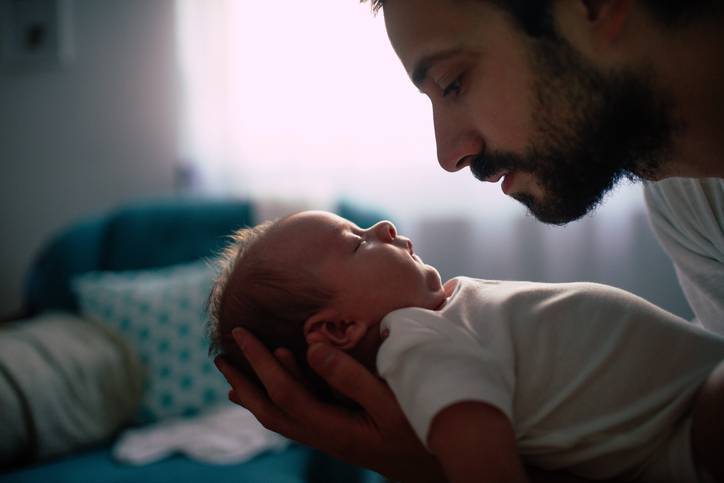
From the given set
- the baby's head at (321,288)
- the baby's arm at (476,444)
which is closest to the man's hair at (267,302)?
the baby's head at (321,288)

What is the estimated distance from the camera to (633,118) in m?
0.95

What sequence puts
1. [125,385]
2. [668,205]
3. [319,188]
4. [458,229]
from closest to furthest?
1. [668,205]
2. [125,385]
3. [319,188]
4. [458,229]

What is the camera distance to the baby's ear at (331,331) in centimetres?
99

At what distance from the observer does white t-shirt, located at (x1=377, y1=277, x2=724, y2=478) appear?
0.85m

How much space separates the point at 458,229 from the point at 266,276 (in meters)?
1.78

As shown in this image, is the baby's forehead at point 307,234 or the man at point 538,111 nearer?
the man at point 538,111

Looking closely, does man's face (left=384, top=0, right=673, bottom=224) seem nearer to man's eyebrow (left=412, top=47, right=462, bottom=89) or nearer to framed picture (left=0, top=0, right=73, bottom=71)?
man's eyebrow (left=412, top=47, right=462, bottom=89)

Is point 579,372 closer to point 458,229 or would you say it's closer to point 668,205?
point 668,205

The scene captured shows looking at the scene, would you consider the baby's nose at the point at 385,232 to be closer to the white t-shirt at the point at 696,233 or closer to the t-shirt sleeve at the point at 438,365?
the t-shirt sleeve at the point at 438,365

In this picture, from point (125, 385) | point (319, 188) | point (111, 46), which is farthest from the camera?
point (111, 46)

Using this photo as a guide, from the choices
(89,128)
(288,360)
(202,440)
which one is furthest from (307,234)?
(89,128)

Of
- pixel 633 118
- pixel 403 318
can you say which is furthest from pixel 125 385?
pixel 633 118

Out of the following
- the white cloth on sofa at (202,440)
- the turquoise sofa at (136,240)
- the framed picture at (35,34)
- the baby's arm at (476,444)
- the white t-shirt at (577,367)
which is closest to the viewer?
the baby's arm at (476,444)

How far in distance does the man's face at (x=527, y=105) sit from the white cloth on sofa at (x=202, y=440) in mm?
1174
